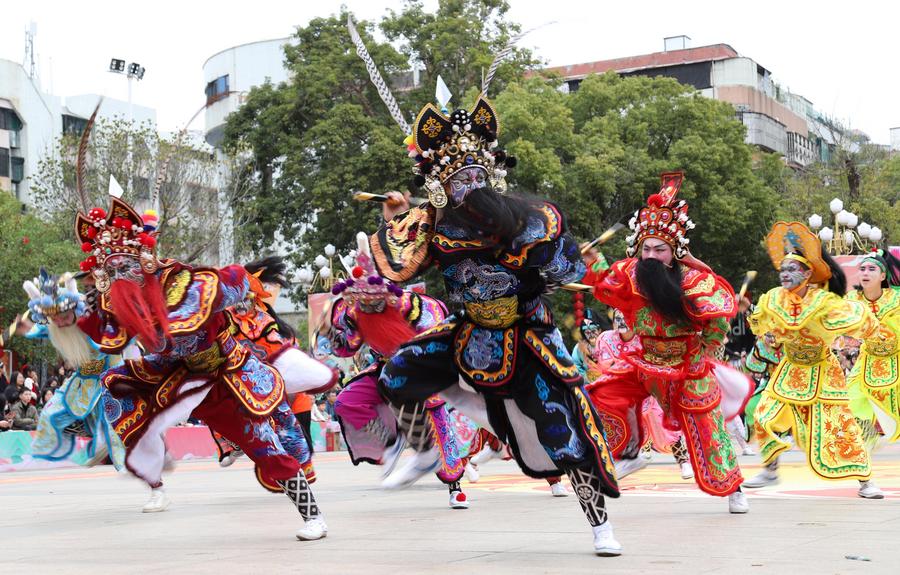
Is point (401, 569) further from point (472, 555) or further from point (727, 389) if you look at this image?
point (727, 389)

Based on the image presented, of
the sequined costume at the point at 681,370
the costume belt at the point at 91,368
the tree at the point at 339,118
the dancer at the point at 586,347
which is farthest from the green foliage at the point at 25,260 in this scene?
the sequined costume at the point at 681,370

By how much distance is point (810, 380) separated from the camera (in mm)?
9188

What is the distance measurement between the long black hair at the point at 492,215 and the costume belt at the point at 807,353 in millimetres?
3972

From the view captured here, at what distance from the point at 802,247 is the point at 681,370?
6.71 ft

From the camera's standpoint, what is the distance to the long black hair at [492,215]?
18.9 ft

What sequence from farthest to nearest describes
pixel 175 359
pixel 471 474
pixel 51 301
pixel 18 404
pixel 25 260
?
pixel 25 260 → pixel 18 404 → pixel 471 474 → pixel 51 301 → pixel 175 359

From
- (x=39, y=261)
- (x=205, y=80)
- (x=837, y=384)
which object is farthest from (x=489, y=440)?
(x=205, y=80)

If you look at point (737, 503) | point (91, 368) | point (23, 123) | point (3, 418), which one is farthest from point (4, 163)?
point (737, 503)

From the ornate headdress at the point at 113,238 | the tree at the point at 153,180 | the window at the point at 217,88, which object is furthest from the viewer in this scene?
the window at the point at 217,88

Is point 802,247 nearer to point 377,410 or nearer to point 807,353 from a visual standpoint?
point 807,353

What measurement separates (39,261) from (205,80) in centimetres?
2324

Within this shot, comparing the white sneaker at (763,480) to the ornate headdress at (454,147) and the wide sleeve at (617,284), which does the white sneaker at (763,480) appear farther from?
the ornate headdress at (454,147)

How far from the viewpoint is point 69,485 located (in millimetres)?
13359

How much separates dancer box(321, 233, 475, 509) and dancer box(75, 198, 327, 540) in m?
0.65
